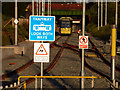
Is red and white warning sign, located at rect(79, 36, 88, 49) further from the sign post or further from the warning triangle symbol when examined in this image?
the warning triangle symbol

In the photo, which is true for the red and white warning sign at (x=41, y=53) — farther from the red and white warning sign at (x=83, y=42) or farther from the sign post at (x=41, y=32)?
the red and white warning sign at (x=83, y=42)

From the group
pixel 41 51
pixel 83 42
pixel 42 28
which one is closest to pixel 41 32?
pixel 42 28

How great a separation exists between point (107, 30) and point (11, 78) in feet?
117

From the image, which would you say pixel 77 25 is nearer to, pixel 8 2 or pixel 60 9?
pixel 60 9

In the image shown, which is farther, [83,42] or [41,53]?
[83,42]

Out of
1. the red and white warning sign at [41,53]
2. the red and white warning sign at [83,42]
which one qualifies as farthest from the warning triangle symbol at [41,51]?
the red and white warning sign at [83,42]

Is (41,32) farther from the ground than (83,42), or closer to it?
farther from the ground

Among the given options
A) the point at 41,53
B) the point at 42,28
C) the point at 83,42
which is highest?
the point at 42,28

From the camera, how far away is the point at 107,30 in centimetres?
4741

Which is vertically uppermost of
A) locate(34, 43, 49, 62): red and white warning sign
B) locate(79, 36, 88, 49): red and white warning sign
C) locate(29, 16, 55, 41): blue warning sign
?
locate(29, 16, 55, 41): blue warning sign

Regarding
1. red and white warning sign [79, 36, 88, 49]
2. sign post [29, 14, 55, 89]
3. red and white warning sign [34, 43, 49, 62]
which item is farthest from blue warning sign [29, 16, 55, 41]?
red and white warning sign [79, 36, 88, 49]

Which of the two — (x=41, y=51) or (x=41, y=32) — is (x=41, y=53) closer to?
(x=41, y=51)

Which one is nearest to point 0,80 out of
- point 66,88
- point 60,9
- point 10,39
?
point 66,88

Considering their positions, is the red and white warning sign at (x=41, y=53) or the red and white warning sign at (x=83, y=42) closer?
the red and white warning sign at (x=41, y=53)
